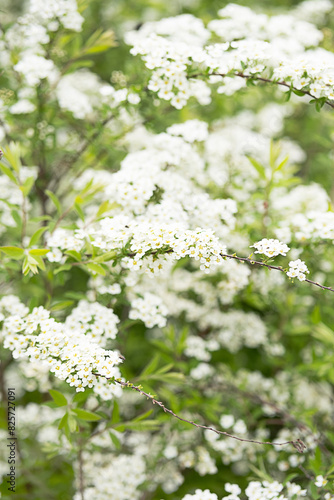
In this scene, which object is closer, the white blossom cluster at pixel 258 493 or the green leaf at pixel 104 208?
the white blossom cluster at pixel 258 493

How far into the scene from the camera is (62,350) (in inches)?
85.3

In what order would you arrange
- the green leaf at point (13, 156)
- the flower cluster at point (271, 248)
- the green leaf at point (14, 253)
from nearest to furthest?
the flower cluster at point (271, 248)
the green leaf at point (14, 253)
the green leaf at point (13, 156)

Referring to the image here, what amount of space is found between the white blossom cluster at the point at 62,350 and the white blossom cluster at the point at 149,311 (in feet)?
0.78

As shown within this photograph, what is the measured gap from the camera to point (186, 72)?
2.86m

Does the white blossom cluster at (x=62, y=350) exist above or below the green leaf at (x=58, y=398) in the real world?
above

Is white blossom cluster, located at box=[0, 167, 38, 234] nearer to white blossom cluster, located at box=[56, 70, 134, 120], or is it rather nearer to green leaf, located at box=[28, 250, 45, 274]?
white blossom cluster, located at box=[56, 70, 134, 120]

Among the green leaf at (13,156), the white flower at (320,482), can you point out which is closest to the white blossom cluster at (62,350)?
the green leaf at (13,156)

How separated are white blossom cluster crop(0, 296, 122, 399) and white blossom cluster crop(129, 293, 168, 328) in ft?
0.78

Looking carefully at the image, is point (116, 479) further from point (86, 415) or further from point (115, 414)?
point (86, 415)

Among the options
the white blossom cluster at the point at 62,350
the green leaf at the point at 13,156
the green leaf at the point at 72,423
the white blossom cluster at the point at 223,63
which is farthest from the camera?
the green leaf at the point at 13,156

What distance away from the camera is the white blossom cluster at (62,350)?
2080 mm

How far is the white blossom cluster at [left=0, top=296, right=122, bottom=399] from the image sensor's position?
208cm

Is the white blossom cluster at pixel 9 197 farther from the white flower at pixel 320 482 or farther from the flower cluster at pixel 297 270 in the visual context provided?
the white flower at pixel 320 482

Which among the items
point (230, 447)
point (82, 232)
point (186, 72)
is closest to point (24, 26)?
point (186, 72)
